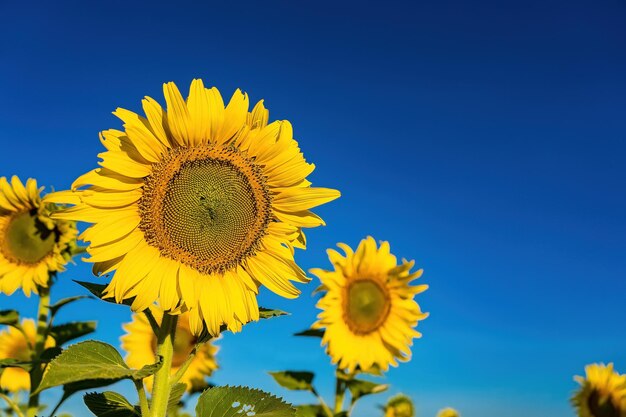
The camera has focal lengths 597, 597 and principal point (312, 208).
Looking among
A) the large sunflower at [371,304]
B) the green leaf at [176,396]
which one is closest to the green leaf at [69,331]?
the large sunflower at [371,304]

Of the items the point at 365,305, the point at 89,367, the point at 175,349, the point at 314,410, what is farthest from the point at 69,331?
the point at 89,367

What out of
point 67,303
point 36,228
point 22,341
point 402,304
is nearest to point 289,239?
point 67,303

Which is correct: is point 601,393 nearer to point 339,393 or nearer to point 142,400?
point 339,393

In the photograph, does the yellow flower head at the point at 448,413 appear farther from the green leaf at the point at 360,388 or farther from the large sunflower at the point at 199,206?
Answer: the large sunflower at the point at 199,206

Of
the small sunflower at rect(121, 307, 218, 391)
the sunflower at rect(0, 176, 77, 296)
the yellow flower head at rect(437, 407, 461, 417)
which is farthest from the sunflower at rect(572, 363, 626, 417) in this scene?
the sunflower at rect(0, 176, 77, 296)

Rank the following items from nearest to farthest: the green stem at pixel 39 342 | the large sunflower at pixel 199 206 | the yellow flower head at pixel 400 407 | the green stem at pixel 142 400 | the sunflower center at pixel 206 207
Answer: the green stem at pixel 142 400 → the large sunflower at pixel 199 206 → the sunflower center at pixel 206 207 → the green stem at pixel 39 342 → the yellow flower head at pixel 400 407

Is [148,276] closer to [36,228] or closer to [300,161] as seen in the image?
[300,161]
